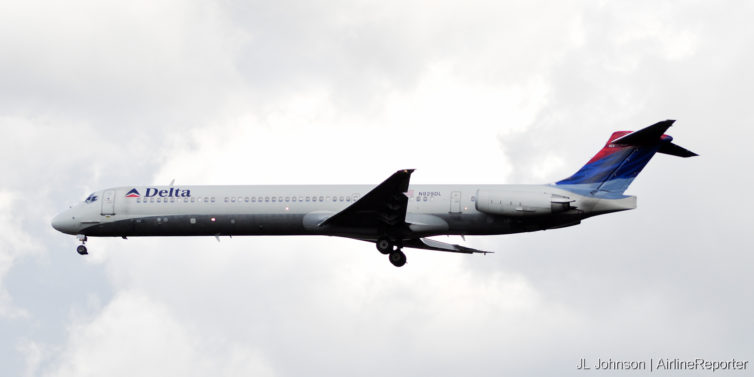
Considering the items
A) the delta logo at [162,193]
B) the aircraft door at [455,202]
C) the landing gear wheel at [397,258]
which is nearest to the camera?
the aircraft door at [455,202]

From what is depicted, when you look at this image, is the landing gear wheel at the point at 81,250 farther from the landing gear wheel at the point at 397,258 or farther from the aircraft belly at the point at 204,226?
the landing gear wheel at the point at 397,258

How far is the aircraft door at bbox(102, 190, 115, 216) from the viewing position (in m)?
44.7

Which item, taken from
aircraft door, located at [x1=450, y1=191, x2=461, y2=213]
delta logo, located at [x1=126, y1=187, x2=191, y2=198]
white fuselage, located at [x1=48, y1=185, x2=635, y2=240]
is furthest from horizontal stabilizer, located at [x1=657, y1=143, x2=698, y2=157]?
delta logo, located at [x1=126, y1=187, x2=191, y2=198]

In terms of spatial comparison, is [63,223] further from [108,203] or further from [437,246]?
[437,246]

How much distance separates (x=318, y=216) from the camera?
42.4 metres

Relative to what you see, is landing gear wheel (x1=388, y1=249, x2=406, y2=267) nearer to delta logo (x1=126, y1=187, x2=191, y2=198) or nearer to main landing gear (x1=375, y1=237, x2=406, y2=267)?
main landing gear (x1=375, y1=237, x2=406, y2=267)

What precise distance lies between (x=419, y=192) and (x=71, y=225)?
13.3m

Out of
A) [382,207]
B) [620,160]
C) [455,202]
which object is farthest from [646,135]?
[382,207]

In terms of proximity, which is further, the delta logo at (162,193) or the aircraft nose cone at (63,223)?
the aircraft nose cone at (63,223)

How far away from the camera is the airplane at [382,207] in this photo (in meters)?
40.2

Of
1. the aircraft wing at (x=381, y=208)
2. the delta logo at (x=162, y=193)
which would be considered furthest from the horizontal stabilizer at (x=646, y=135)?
the delta logo at (x=162, y=193)

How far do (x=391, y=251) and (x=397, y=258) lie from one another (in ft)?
1.45

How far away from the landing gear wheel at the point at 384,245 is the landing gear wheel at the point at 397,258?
65 centimetres

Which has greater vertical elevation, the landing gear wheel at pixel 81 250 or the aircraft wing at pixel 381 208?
the aircraft wing at pixel 381 208
